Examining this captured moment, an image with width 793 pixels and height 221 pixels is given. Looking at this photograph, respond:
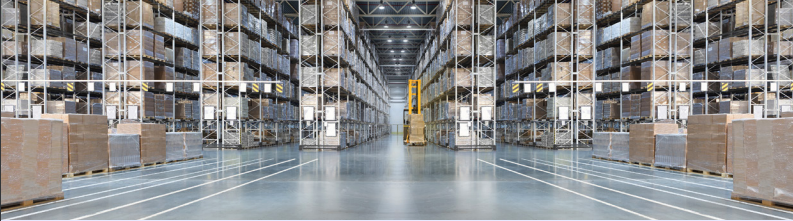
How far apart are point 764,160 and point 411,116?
14996 millimetres

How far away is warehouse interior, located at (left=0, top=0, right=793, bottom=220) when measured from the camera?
5.57 metres

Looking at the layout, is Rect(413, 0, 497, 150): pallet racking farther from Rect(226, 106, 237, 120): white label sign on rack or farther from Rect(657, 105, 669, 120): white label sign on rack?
Rect(226, 106, 237, 120): white label sign on rack

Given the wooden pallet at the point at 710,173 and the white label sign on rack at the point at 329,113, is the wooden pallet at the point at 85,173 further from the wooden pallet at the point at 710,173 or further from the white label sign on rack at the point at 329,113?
the wooden pallet at the point at 710,173

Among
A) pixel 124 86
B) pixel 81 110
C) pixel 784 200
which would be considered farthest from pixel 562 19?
→ pixel 81 110

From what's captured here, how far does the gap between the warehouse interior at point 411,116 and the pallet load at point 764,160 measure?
0.02 m

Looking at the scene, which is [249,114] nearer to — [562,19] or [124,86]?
[124,86]

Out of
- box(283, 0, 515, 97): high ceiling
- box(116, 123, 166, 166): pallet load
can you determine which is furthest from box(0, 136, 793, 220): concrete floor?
box(283, 0, 515, 97): high ceiling

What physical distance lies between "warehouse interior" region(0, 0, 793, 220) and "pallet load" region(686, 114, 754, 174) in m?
0.04

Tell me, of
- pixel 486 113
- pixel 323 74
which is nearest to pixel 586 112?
pixel 486 113

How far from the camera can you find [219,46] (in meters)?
17.4

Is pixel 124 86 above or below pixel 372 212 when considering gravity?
above

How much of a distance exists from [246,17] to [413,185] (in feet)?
46.6

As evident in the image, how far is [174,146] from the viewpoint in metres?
11.3

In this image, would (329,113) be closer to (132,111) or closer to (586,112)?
(132,111)
